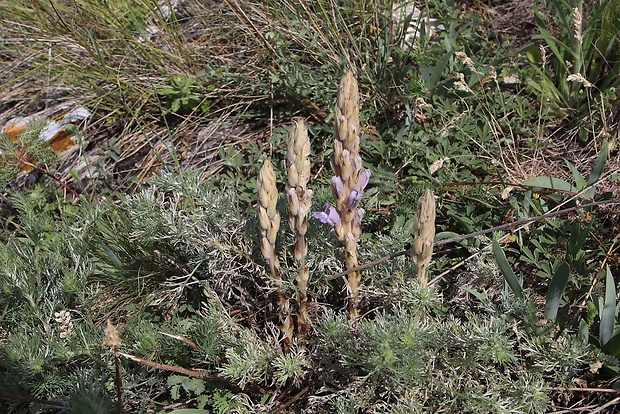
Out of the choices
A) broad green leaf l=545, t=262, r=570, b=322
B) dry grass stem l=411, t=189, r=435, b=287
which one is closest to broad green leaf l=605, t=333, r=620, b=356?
broad green leaf l=545, t=262, r=570, b=322

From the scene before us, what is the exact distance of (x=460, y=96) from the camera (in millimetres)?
3209

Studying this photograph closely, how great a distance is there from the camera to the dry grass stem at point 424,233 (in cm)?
184

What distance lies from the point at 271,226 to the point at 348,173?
317 millimetres

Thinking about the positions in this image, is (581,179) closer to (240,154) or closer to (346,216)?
(346,216)

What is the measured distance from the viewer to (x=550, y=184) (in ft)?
8.96

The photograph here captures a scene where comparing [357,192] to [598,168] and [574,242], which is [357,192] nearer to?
[574,242]

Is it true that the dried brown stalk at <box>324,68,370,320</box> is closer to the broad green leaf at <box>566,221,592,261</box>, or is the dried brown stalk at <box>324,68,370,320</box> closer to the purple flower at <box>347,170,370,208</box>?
the purple flower at <box>347,170,370,208</box>

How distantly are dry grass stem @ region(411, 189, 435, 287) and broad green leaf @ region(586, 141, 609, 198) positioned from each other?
43.4 inches

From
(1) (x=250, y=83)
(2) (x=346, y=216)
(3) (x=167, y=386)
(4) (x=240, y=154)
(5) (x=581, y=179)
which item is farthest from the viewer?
(1) (x=250, y=83)

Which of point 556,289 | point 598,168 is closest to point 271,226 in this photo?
point 556,289

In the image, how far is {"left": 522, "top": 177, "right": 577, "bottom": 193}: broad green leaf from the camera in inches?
107

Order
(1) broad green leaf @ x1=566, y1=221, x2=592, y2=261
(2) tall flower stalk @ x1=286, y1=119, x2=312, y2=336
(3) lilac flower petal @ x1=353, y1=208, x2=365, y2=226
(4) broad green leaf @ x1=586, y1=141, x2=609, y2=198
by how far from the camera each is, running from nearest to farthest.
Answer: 1. (2) tall flower stalk @ x1=286, y1=119, x2=312, y2=336
2. (3) lilac flower petal @ x1=353, y1=208, x2=365, y2=226
3. (1) broad green leaf @ x1=566, y1=221, x2=592, y2=261
4. (4) broad green leaf @ x1=586, y1=141, x2=609, y2=198

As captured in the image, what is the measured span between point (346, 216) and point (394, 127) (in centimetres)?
131

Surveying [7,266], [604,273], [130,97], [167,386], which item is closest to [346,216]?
[167,386]
